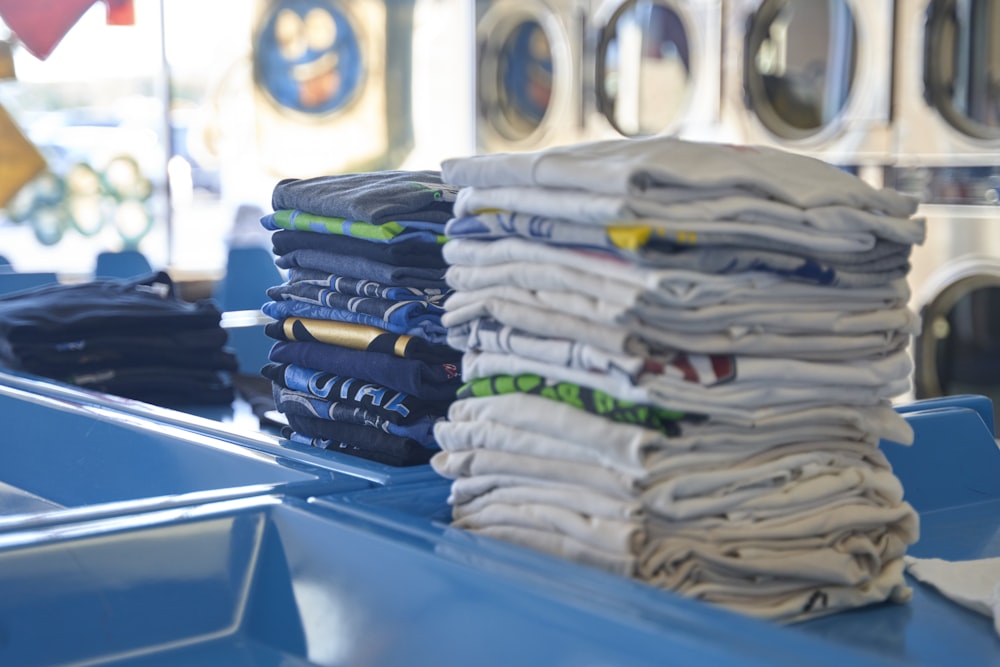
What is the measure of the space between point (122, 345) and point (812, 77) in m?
2.55

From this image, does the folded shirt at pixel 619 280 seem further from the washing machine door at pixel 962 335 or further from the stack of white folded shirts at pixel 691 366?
the washing machine door at pixel 962 335

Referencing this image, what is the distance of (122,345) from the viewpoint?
183cm

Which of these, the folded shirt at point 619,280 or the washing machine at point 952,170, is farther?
the washing machine at point 952,170

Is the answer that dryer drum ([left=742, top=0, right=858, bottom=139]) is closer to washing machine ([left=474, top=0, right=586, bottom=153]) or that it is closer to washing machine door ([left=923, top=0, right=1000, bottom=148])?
washing machine door ([left=923, top=0, right=1000, bottom=148])

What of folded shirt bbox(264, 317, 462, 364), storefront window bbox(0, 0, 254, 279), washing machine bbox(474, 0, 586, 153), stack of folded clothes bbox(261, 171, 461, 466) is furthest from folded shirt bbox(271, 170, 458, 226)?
storefront window bbox(0, 0, 254, 279)

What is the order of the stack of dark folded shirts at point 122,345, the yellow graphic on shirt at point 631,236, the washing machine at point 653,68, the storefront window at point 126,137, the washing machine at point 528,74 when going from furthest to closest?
1. the storefront window at point 126,137
2. the washing machine at point 528,74
3. the washing machine at point 653,68
4. the stack of dark folded shirts at point 122,345
5. the yellow graphic on shirt at point 631,236

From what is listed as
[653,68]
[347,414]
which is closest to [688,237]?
[347,414]

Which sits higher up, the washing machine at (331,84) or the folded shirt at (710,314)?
the washing machine at (331,84)

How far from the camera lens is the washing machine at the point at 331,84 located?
5.27m

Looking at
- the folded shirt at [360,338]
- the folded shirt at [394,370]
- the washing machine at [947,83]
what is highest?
the washing machine at [947,83]

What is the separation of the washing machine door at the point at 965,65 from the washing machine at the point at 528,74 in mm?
1413

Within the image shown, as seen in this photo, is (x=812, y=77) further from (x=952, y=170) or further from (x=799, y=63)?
(x=952, y=170)

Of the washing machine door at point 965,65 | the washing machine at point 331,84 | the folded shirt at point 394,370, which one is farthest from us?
the washing machine at point 331,84

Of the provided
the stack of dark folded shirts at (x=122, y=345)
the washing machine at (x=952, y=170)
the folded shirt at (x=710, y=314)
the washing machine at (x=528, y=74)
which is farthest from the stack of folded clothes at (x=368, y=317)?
the washing machine at (x=528, y=74)
